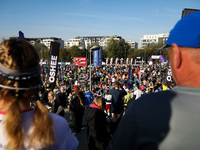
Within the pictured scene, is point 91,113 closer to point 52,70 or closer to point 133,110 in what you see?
point 133,110

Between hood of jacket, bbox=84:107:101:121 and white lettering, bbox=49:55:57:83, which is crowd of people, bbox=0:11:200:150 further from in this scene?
white lettering, bbox=49:55:57:83

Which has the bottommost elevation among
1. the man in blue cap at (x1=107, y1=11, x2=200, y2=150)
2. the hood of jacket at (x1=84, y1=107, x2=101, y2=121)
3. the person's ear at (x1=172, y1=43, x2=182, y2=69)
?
the hood of jacket at (x1=84, y1=107, x2=101, y2=121)

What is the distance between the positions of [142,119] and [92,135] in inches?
119

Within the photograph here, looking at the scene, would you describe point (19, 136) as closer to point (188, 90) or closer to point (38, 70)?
point (38, 70)

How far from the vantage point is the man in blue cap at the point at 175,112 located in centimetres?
81

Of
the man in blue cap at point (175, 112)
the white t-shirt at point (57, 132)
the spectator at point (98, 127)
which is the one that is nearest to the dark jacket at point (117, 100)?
the spectator at point (98, 127)

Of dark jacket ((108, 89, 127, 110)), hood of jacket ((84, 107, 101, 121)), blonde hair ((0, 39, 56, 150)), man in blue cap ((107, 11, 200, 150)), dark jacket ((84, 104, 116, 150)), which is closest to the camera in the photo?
man in blue cap ((107, 11, 200, 150))

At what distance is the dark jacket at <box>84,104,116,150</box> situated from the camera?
3329 mm

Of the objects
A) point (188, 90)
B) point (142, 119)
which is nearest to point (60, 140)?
point (142, 119)

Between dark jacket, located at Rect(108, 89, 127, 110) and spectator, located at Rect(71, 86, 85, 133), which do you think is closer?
spectator, located at Rect(71, 86, 85, 133)

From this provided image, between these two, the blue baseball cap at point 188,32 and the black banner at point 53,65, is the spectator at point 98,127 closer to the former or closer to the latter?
the blue baseball cap at point 188,32

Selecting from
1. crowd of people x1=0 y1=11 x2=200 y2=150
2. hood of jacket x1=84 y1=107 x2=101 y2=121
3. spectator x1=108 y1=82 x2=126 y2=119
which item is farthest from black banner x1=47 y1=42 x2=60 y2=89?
crowd of people x1=0 y1=11 x2=200 y2=150

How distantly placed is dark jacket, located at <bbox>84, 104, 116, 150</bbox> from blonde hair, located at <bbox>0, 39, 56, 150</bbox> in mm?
2396

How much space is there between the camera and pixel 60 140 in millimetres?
1130
